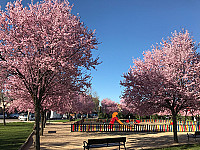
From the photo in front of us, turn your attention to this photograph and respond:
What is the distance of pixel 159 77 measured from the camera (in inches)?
535

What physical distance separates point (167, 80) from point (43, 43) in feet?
28.0

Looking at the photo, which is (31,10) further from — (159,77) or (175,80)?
(175,80)

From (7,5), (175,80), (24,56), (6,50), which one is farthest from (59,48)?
(175,80)

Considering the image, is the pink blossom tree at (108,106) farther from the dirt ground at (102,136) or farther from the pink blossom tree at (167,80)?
the pink blossom tree at (167,80)

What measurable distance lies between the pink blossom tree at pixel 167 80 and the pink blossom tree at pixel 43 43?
4804 mm

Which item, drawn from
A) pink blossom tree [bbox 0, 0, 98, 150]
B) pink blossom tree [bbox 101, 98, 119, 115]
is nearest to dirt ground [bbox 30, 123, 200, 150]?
pink blossom tree [bbox 0, 0, 98, 150]

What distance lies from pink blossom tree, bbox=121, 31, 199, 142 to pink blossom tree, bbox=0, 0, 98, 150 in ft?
15.8

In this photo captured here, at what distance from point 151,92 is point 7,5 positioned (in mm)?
10555

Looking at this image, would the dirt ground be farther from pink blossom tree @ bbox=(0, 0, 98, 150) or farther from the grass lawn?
pink blossom tree @ bbox=(0, 0, 98, 150)

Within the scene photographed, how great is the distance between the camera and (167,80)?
1311 centimetres

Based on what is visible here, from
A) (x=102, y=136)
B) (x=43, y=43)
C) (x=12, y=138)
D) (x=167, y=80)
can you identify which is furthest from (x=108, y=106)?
(x=43, y=43)

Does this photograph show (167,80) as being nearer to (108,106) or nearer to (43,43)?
(43,43)

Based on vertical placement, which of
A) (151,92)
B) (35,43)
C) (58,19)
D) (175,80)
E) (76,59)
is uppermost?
(58,19)

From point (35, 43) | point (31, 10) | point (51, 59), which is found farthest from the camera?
point (31, 10)
